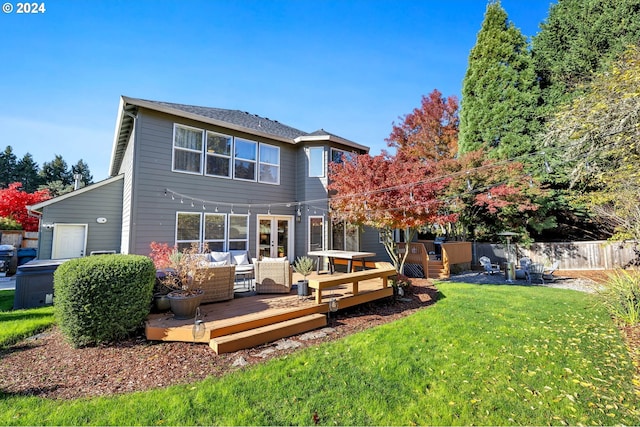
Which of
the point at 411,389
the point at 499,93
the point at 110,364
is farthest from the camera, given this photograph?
the point at 499,93

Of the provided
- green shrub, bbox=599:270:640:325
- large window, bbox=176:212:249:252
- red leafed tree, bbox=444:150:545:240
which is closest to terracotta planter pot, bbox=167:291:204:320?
large window, bbox=176:212:249:252

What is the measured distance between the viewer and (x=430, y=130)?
822 inches

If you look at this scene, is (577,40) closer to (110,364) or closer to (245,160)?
(245,160)

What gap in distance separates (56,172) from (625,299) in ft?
169

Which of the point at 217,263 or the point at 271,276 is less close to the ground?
the point at 217,263

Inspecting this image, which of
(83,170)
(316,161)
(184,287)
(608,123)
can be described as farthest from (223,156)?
(83,170)

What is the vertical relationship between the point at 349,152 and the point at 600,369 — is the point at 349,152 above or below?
above

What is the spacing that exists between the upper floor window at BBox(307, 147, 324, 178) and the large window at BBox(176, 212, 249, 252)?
10.5 feet

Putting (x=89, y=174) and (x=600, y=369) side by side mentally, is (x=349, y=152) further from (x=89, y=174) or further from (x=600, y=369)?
(x=89, y=174)

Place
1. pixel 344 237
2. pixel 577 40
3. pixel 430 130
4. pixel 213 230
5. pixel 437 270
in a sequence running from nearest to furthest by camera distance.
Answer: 1. pixel 213 230
2. pixel 344 237
3. pixel 437 270
4. pixel 577 40
5. pixel 430 130

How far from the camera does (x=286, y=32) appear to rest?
8.83 meters

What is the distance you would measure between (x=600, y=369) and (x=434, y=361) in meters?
2.20

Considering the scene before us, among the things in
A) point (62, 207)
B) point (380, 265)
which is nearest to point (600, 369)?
point (380, 265)

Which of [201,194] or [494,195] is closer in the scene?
[201,194]
